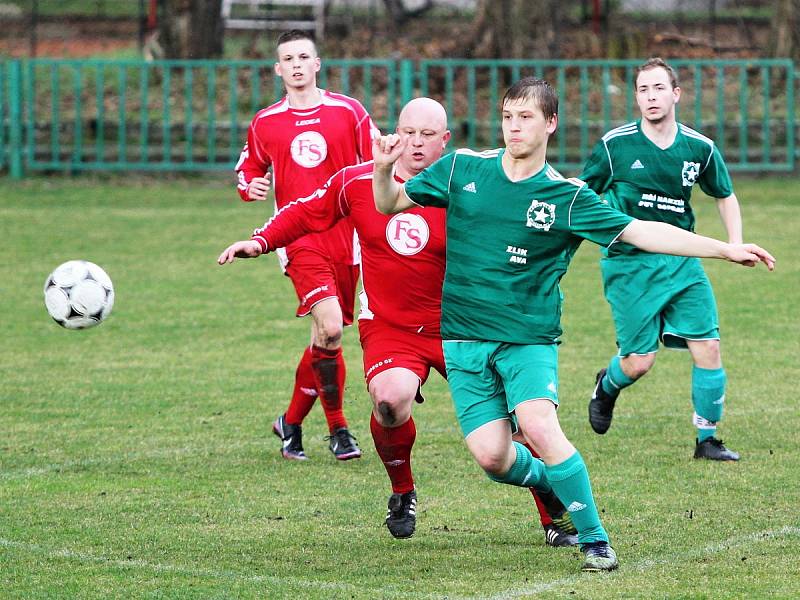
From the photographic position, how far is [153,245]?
15.6 meters

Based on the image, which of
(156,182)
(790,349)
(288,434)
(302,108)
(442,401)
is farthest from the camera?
(156,182)

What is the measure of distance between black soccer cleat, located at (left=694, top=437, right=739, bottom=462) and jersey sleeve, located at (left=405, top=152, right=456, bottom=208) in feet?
8.50

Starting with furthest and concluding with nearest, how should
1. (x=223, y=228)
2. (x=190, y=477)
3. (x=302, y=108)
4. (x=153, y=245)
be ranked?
(x=223, y=228) < (x=153, y=245) < (x=302, y=108) < (x=190, y=477)

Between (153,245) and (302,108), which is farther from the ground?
(302,108)


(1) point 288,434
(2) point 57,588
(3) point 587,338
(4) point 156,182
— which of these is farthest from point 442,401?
(4) point 156,182

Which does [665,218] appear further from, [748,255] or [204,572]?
[204,572]

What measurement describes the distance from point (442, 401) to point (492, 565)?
3516 millimetres

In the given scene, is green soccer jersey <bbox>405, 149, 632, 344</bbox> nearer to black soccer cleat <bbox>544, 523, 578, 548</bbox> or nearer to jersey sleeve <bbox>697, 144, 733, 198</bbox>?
black soccer cleat <bbox>544, 523, 578, 548</bbox>

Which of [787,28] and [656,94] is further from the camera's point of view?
[787,28]

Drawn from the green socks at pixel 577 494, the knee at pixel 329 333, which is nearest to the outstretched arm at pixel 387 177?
the green socks at pixel 577 494

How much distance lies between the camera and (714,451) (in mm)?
7562

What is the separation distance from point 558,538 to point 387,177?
1638 mm

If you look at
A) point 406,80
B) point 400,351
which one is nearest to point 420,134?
point 400,351

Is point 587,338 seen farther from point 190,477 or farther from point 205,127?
point 205,127
